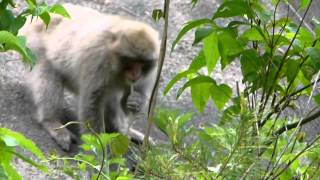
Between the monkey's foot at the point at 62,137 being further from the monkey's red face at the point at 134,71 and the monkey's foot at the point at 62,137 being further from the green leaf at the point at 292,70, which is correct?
the green leaf at the point at 292,70

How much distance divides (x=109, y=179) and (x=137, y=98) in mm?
3624

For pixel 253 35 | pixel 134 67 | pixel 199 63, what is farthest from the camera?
pixel 134 67

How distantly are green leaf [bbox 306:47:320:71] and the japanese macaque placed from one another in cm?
328

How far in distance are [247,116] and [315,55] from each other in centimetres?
48

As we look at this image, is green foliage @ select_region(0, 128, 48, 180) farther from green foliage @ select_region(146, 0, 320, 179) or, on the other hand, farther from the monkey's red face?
the monkey's red face

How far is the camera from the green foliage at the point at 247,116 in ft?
6.99

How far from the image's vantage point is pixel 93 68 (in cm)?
595

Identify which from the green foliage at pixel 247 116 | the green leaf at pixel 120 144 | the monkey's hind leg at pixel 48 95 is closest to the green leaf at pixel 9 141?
the green foliage at pixel 247 116

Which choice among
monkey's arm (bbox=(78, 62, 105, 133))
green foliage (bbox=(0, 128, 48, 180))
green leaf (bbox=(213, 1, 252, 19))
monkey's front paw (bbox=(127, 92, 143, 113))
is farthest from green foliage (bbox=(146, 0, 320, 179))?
monkey's arm (bbox=(78, 62, 105, 133))

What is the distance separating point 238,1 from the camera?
260 cm

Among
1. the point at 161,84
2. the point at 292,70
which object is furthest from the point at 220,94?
the point at 161,84

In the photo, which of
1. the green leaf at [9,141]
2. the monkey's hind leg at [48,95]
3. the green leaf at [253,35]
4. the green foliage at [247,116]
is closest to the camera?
the green leaf at [9,141]

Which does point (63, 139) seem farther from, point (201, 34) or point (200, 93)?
A: point (201, 34)

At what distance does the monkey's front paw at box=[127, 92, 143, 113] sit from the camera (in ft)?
18.8
